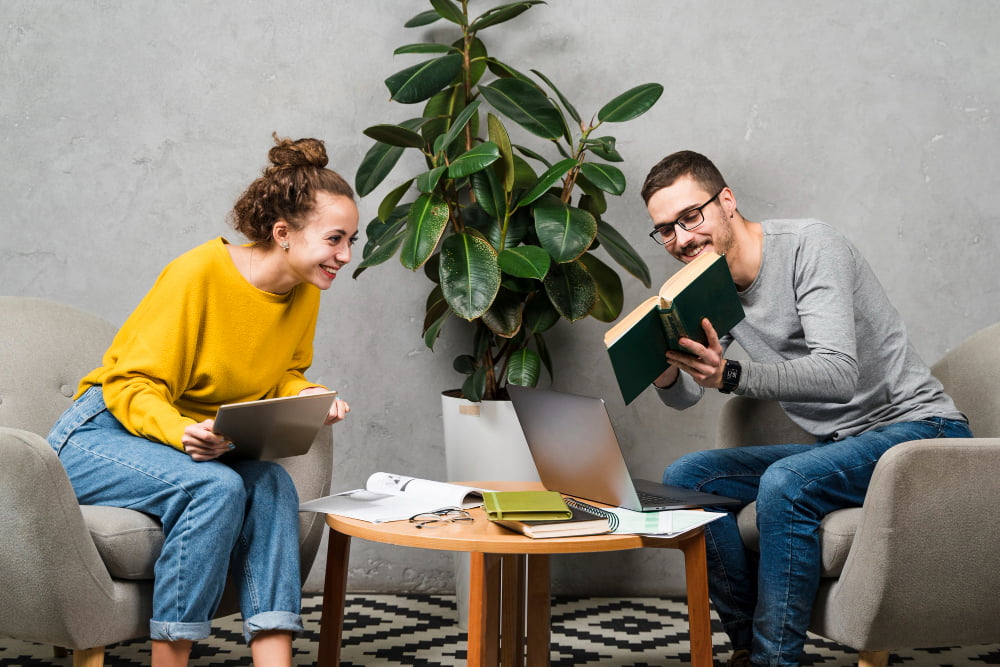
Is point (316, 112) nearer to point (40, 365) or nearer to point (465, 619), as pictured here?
point (40, 365)

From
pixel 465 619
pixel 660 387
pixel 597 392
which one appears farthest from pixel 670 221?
pixel 465 619

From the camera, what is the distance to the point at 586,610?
265 centimetres

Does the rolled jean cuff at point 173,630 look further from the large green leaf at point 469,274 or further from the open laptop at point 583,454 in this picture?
the large green leaf at point 469,274

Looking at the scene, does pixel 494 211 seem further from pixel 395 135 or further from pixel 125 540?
pixel 125 540

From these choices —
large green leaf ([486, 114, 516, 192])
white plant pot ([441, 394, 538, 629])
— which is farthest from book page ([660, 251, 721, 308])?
white plant pot ([441, 394, 538, 629])

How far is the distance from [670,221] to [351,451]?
50.7 inches

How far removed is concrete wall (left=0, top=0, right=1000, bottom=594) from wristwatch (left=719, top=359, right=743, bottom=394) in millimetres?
1081

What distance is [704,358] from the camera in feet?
5.69

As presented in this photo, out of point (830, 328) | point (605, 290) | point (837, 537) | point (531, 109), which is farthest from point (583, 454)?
point (531, 109)

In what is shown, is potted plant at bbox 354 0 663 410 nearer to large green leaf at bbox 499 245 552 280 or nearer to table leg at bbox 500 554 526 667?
large green leaf at bbox 499 245 552 280

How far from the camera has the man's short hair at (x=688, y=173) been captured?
201 centimetres

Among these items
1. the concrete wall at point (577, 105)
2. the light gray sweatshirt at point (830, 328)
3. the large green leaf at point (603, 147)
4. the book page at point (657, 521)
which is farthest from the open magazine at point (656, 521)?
the concrete wall at point (577, 105)

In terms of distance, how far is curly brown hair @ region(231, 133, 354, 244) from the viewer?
1883mm

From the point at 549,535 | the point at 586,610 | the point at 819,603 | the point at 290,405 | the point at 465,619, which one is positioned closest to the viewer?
the point at 549,535
